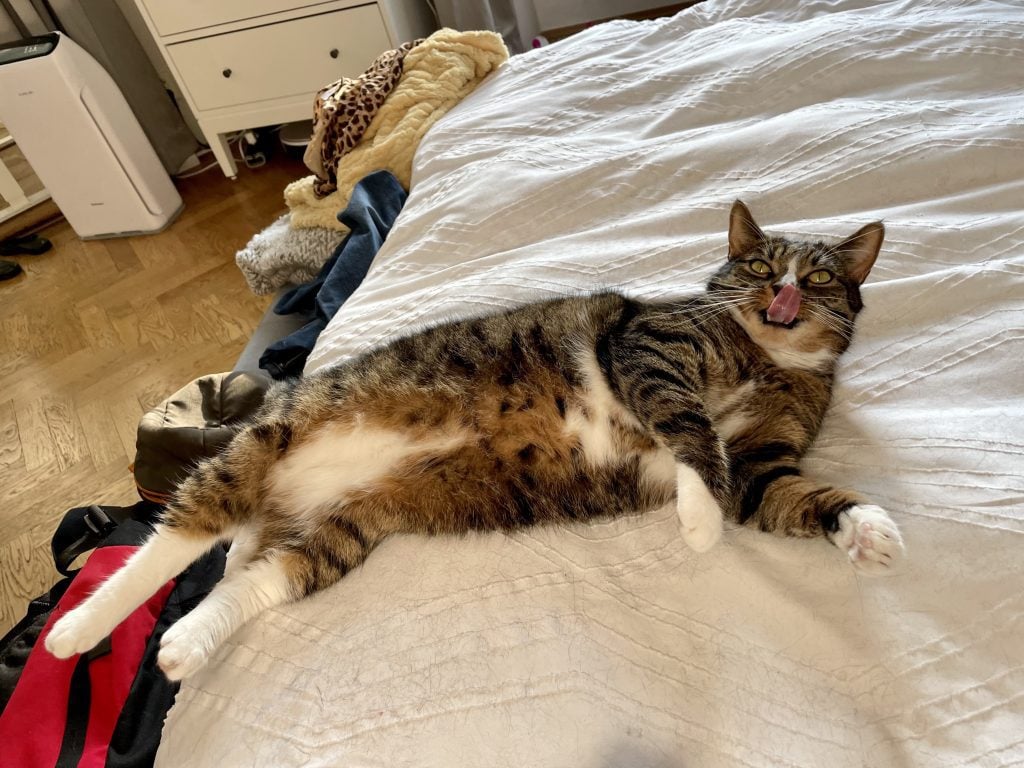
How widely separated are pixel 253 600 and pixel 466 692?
0.38 metres

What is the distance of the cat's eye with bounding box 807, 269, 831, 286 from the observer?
103 centimetres

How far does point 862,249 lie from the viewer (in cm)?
101

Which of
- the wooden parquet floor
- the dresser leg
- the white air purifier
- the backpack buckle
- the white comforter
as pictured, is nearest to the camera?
the white comforter

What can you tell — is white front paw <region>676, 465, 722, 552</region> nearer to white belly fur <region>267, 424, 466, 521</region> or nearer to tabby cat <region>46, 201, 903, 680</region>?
tabby cat <region>46, 201, 903, 680</region>

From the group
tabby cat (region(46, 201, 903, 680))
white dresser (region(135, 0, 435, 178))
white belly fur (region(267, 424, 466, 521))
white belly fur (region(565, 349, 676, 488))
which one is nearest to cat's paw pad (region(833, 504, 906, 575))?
tabby cat (region(46, 201, 903, 680))

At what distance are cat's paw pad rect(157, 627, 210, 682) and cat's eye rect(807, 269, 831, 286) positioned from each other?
1068mm

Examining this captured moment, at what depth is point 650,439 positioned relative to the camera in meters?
1.05

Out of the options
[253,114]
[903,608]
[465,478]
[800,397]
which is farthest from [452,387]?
[253,114]

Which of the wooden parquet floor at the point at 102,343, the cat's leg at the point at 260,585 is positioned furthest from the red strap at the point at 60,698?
the wooden parquet floor at the point at 102,343

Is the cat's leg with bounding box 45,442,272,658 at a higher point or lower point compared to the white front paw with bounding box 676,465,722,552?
higher

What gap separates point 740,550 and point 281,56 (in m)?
2.92

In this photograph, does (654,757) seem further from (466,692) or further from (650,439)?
(650,439)

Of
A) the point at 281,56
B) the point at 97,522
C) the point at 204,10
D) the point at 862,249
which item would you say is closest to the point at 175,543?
the point at 97,522

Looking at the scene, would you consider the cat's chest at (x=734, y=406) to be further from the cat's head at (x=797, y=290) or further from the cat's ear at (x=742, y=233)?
the cat's ear at (x=742, y=233)
